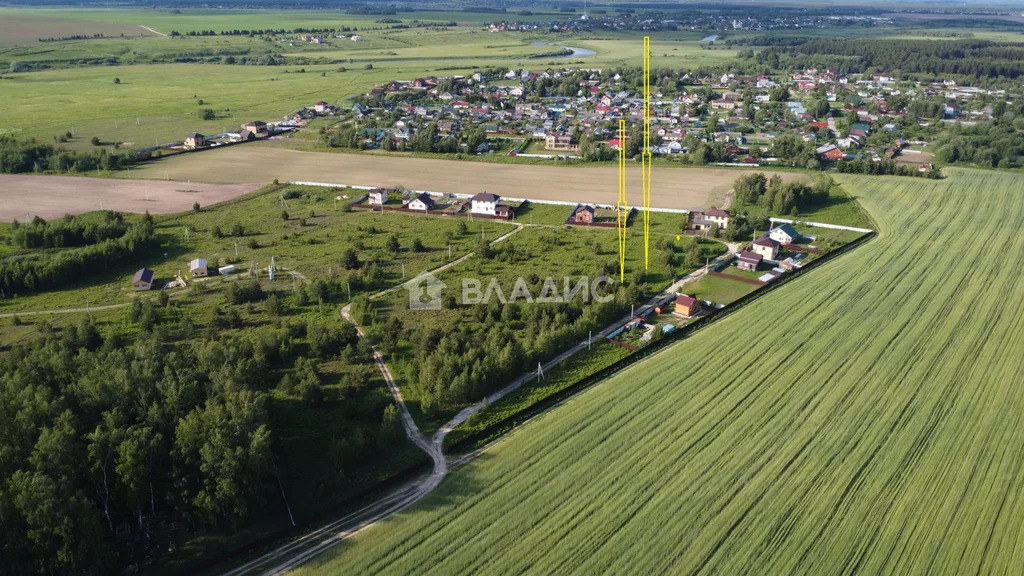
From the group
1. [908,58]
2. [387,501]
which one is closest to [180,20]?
[908,58]

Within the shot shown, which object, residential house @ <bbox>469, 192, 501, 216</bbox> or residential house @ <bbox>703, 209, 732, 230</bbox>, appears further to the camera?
residential house @ <bbox>469, 192, 501, 216</bbox>

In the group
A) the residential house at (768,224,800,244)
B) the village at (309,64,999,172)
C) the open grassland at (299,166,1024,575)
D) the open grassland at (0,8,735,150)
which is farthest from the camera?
the open grassland at (0,8,735,150)

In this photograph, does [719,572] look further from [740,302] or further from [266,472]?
[740,302]

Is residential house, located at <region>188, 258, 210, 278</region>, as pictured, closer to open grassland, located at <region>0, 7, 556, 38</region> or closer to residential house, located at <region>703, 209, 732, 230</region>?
residential house, located at <region>703, 209, 732, 230</region>

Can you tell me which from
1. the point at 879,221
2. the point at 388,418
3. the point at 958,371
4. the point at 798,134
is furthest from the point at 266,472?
the point at 798,134

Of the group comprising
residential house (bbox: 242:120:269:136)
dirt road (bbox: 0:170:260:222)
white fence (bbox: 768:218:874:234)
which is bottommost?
white fence (bbox: 768:218:874:234)

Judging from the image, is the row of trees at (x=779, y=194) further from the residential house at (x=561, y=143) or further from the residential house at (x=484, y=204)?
the residential house at (x=561, y=143)

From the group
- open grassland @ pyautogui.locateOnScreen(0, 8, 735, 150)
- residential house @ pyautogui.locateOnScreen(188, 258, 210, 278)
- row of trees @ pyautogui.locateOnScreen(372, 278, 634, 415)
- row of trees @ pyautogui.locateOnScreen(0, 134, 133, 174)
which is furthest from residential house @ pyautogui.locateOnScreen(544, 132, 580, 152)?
residential house @ pyautogui.locateOnScreen(188, 258, 210, 278)

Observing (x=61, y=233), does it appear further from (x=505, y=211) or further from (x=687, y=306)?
(x=687, y=306)
